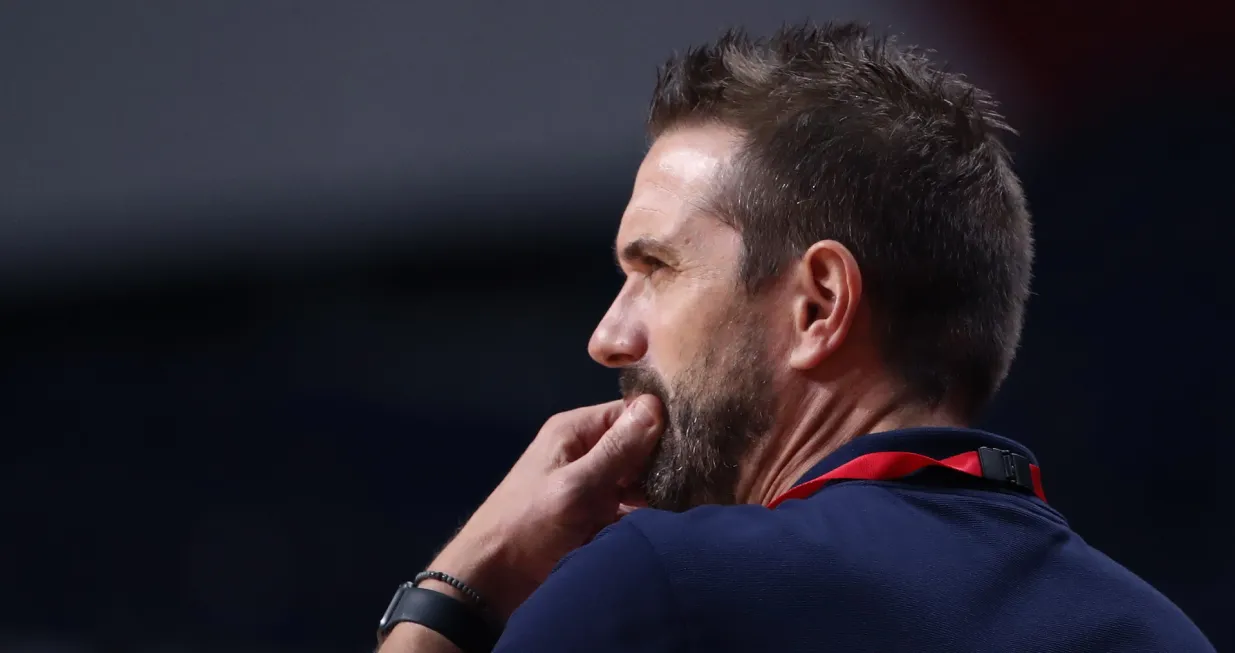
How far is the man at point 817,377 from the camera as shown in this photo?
3.83 feet

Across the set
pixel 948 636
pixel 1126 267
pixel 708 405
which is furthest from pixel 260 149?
pixel 948 636

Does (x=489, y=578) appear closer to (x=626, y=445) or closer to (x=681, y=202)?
(x=626, y=445)

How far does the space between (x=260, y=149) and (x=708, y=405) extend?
2764mm

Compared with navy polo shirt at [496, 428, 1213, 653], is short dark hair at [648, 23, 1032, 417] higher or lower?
higher

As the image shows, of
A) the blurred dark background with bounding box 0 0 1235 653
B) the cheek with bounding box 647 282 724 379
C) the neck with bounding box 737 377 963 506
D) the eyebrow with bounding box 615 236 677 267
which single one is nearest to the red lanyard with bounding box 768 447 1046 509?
the neck with bounding box 737 377 963 506

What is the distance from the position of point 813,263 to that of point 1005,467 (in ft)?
1.03

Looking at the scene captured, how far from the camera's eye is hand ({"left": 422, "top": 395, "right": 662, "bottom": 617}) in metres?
1.50

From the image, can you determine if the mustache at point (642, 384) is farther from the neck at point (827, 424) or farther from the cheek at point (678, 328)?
the neck at point (827, 424)

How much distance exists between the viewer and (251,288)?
12.6 feet

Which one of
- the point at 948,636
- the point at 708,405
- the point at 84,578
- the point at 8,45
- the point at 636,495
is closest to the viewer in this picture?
the point at 948,636

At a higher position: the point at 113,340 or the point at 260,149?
the point at 260,149

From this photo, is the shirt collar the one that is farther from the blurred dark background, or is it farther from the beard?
the blurred dark background

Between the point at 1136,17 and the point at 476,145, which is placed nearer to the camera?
the point at 1136,17

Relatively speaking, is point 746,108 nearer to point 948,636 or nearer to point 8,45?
point 948,636
